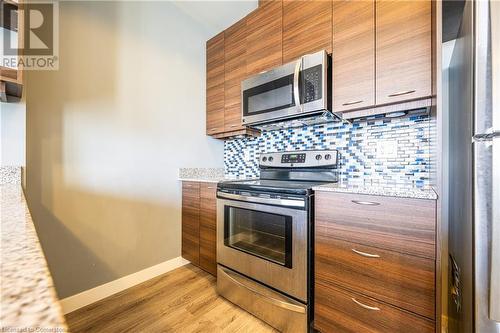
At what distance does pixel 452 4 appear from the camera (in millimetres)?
1309

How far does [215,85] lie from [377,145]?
1.75m

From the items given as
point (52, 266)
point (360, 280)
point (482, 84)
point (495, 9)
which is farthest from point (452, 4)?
point (52, 266)

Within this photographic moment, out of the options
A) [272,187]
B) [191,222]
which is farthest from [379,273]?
[191,222]

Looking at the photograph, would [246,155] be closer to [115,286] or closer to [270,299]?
[270,299]

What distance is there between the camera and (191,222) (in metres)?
2.25

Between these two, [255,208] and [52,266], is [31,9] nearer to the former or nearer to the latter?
[52,266]

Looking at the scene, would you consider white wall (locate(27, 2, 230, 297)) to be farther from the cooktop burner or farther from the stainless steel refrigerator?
the stainless steel refrigerator

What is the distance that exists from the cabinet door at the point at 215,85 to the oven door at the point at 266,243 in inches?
39.0

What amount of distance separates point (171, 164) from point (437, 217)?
215 centimetres

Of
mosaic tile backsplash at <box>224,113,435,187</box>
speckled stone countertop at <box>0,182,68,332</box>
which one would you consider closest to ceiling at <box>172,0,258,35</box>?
mosaic tile backsplash at <box>224,113,435,187</box>

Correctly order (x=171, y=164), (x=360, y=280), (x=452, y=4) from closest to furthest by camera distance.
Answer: (x=360, y=280), (x=452, y=4), (x=171, y=164)

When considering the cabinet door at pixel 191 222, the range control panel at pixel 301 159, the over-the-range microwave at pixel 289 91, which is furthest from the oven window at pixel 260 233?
the over-the-range microwave at pixel 289 91

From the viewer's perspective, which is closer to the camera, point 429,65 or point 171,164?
point 429,65

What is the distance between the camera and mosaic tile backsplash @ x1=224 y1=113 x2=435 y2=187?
146 cm
